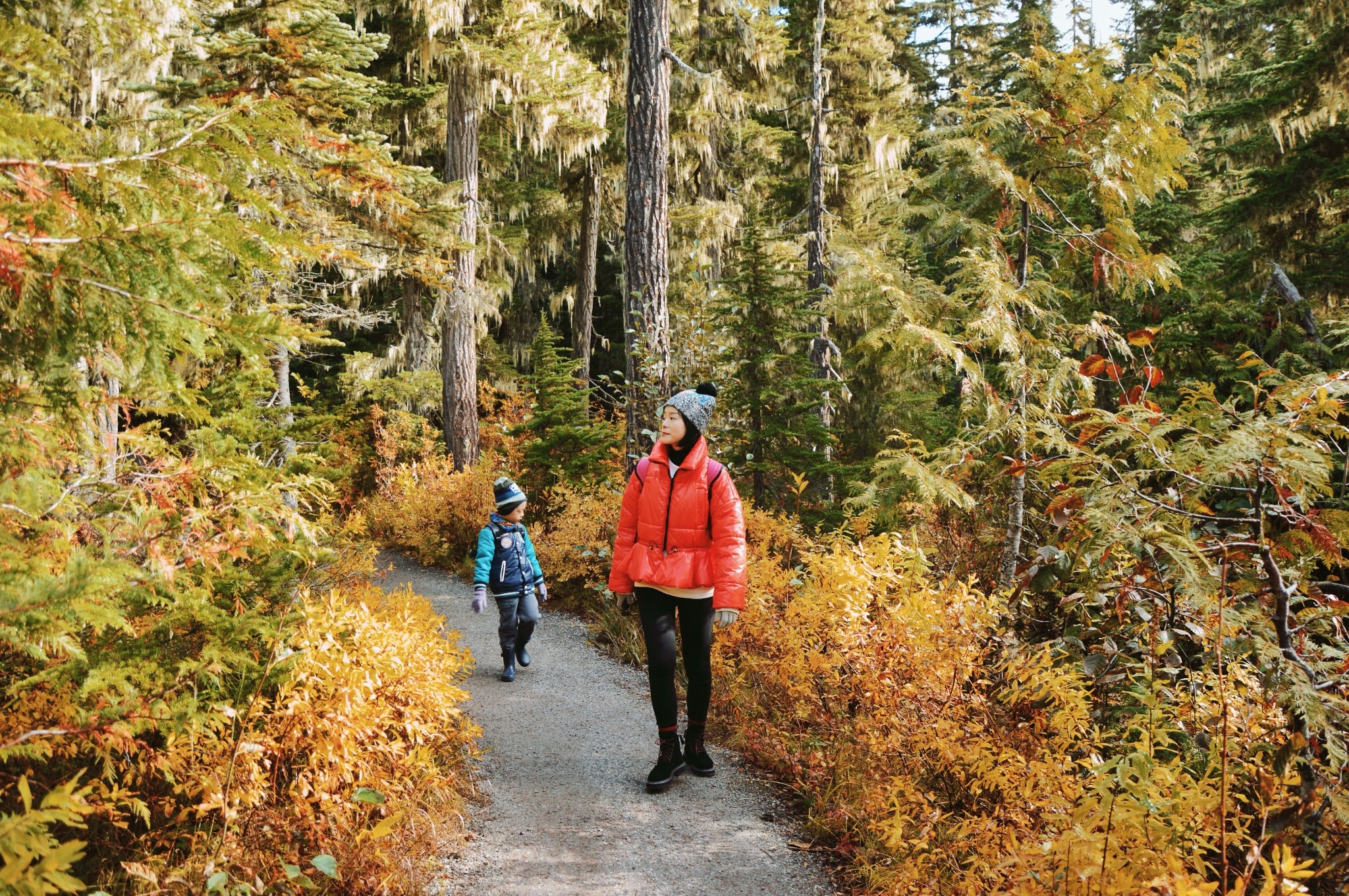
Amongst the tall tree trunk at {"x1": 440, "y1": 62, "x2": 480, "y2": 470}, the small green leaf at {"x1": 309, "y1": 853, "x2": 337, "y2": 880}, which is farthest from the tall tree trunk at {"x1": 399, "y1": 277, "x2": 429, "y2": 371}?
the small green leaf at {"x1": 309, "y1": 853, "x2": 337, "y2": 880}

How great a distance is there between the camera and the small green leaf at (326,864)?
2910 mm

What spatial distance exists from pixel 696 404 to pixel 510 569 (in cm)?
267

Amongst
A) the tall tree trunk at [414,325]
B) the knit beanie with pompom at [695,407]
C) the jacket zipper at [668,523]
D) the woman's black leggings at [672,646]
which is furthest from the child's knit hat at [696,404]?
the tall tree trunk at [414,325]

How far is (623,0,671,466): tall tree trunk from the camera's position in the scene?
8664mm

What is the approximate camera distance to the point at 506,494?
6.22 metres

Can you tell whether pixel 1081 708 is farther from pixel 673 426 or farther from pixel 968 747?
pixel 673 426

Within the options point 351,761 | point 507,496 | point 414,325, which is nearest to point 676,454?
point 351,761

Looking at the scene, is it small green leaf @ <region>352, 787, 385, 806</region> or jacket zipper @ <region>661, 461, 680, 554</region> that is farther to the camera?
jacket zipper @ <region>661, 461, 680, 554</region>

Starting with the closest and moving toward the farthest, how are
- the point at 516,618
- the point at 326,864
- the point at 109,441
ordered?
the point at 326,864 → the point at 109,441 → the point at 516,618

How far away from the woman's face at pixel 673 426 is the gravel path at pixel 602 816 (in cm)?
205

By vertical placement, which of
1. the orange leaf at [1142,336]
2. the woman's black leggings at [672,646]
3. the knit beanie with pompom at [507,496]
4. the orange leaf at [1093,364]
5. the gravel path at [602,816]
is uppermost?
the orange leaf at [1142,336]

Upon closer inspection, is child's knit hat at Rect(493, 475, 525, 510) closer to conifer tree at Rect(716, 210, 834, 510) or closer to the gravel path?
the gravel path

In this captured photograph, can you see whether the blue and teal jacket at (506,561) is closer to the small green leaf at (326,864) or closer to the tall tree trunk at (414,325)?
the small green leaf at (326,864)

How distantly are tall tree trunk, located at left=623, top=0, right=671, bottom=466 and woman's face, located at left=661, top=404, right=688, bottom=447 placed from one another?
4382 mm
